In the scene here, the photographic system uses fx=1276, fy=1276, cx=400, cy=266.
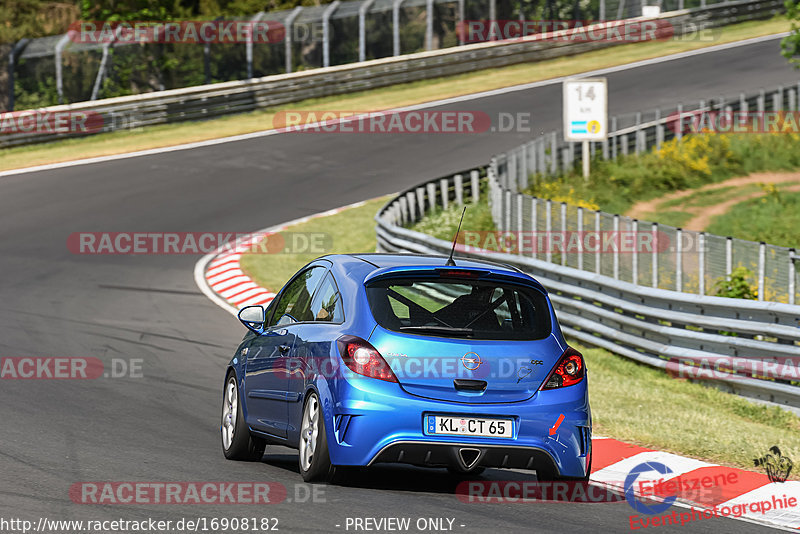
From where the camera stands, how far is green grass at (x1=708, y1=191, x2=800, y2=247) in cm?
2456

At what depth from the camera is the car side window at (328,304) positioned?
25.7ft

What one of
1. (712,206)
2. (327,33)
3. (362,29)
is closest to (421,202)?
(712,206)

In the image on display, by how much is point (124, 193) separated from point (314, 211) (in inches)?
171

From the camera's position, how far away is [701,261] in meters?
13.9

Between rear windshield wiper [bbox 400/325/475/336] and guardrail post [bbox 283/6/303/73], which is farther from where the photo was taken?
guardrail post [bbox 283/6/303/73]

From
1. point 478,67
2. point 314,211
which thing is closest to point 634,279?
point 314,211

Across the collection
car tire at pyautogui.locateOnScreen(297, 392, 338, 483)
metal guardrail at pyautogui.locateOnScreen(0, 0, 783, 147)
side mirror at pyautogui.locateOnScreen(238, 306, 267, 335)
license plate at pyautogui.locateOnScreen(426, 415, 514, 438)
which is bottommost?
metal guardrail at pyautogui.locateOnScreen(0, 0, 783, 147)

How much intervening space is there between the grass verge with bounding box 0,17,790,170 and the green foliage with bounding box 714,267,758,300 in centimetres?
2146

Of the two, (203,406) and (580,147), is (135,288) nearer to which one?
(203,406)

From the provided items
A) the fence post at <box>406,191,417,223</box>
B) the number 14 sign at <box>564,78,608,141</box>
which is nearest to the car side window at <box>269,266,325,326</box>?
the fence post at <box>406,191,417,223</box>

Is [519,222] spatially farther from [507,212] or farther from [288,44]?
[288,44]

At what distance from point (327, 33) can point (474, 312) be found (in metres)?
33.4

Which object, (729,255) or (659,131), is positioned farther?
(659,131)

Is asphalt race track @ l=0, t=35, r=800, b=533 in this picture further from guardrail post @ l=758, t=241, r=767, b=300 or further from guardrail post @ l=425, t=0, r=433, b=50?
guardrail post @ l=758, t=241, r=767, b=300
